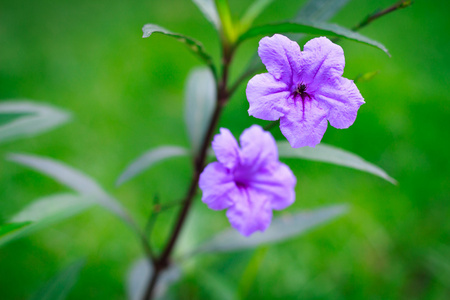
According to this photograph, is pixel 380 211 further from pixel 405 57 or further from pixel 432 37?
pixel 432 37

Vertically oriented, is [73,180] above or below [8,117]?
below

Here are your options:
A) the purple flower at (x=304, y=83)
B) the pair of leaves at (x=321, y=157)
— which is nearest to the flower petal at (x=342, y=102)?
the purple flower at (x=304, y=83)

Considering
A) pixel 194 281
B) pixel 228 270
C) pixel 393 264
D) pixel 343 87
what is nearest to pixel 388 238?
pixel 393 264

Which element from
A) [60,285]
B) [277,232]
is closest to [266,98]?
[277,232]

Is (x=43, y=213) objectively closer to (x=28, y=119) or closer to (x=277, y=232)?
(x=28, y=119)

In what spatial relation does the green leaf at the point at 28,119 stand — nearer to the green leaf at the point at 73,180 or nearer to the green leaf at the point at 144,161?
the green leaf at the point at 73,180
